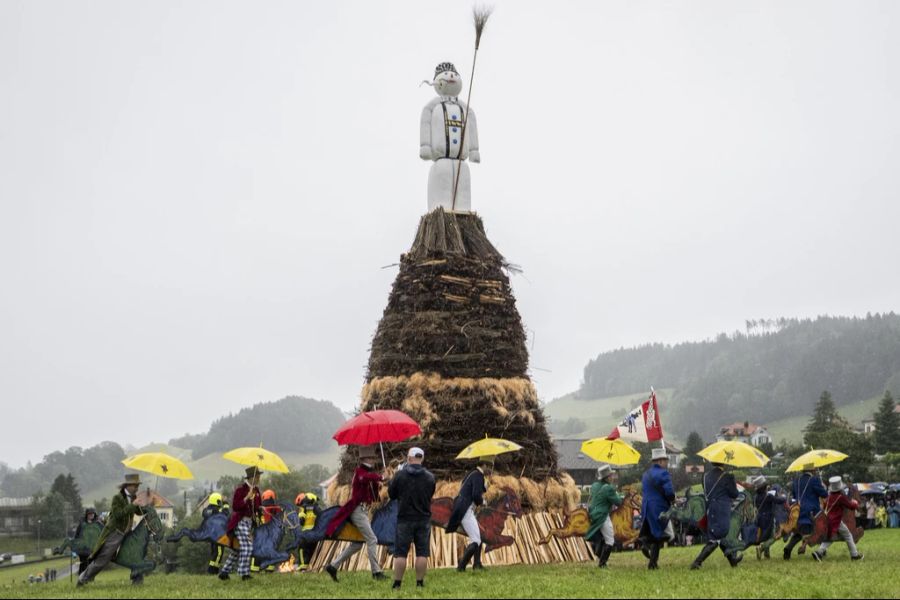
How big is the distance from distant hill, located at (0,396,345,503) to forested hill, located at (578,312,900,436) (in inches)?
2119

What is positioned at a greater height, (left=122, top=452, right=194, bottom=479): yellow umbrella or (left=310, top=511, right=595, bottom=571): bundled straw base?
(left=122, top=452, right=194, bottom=479): yellow umbrella

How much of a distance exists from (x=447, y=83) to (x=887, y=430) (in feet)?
202

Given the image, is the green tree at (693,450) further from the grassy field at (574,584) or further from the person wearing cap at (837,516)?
the grassy field at (574,584)

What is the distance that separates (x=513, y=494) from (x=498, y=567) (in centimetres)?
139

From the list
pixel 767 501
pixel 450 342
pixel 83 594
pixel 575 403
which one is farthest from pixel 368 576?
pixel 575 403

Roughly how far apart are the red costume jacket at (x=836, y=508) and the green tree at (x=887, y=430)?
195 feet

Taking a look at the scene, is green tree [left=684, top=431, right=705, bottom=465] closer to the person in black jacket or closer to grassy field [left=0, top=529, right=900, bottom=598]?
grassy field [left=0, top=529, right=900, bottom=598]

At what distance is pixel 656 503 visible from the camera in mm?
14531

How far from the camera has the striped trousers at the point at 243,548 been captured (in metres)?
14.3

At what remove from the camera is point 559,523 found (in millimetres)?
17625

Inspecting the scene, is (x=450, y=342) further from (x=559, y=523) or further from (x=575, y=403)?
(x=575, y=403)

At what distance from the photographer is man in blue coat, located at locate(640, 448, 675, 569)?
47.5 feet

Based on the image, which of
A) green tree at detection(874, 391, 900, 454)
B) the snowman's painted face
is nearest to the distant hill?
green tree at detection(874, 391, 900, 454)

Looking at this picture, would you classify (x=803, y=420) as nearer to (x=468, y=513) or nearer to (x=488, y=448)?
(x=488, y=448)
